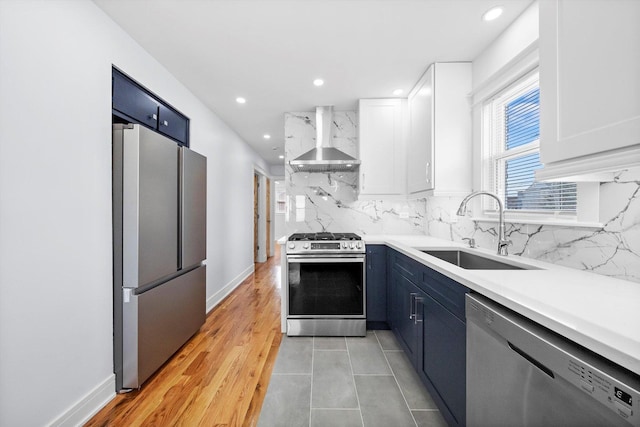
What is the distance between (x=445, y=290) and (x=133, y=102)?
254 centimetres

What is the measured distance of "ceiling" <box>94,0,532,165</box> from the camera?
5.60ft

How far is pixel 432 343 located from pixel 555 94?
141cm

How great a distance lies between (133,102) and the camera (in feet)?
6.66

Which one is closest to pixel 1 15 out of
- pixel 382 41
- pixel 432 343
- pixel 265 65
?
pixel 265 65

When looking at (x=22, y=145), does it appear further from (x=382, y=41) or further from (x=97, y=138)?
(x=382, y=41)

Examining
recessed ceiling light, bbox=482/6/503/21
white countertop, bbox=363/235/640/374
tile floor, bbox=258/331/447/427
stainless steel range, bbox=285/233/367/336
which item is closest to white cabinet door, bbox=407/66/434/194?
recessed ceiling light, bbox=482/6/503/21

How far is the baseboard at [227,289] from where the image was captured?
3.33 meters

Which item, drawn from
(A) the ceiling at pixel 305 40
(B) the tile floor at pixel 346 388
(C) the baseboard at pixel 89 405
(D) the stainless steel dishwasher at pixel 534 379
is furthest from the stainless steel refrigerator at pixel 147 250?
(D) the stainless steel dishwasher at pixel 534 379

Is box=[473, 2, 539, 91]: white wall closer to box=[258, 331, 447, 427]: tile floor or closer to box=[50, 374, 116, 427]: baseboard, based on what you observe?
box=[258, 331, 447, 427]: tile floor

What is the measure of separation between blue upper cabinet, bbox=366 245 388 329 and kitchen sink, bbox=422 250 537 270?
557 mm

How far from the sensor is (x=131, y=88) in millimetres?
2014

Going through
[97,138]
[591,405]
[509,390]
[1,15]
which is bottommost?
[509,390]

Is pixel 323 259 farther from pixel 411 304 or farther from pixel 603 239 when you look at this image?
pixel 603 239

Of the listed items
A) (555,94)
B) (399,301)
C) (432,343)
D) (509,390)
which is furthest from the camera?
(399,301)
